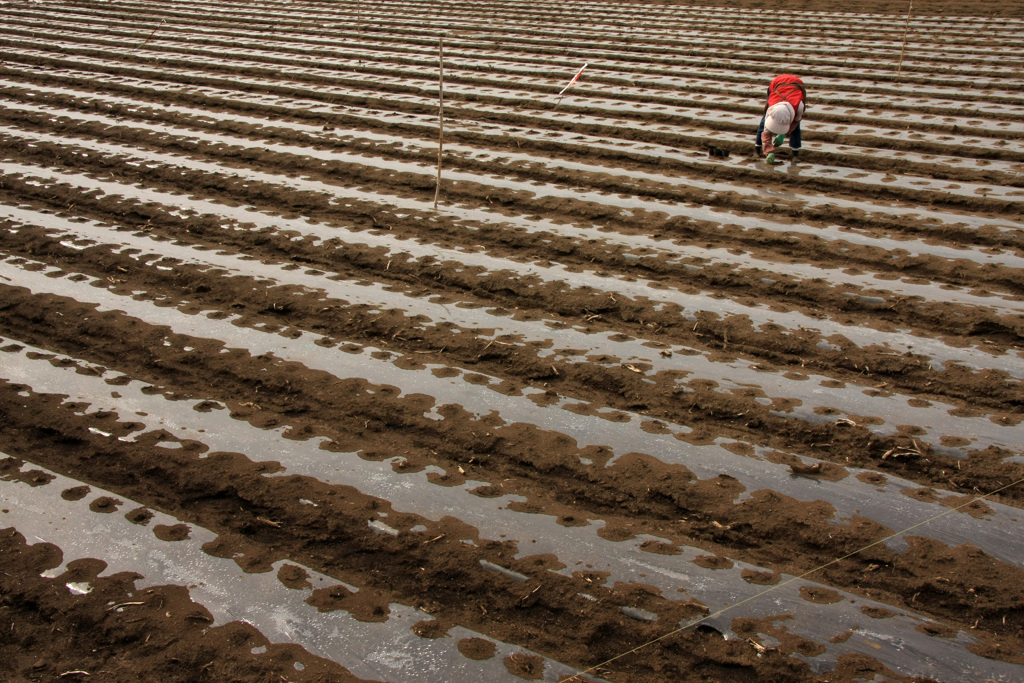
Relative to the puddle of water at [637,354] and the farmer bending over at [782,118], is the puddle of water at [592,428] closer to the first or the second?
the puddle of water at [637,354]

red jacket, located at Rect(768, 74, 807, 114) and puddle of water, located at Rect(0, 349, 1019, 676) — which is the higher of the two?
red jacket, located at Rect(768, 74, 807, 114)

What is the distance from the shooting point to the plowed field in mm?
1609

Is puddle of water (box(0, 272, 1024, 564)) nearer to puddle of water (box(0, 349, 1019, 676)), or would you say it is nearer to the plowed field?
the plowed field

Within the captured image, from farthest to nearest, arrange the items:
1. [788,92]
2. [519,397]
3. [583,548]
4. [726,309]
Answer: [788,92], [726,309], [519,397], [583,548]

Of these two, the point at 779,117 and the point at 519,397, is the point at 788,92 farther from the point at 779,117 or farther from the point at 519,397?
the point at 519,397

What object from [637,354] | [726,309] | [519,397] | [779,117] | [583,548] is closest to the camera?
[583,548]

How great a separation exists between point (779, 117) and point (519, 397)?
9.33ft

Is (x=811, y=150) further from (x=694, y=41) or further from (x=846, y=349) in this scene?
Answer: (x=694, y=41)

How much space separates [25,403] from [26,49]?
24.7ft

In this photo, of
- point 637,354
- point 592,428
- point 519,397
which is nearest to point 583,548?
point 592,428

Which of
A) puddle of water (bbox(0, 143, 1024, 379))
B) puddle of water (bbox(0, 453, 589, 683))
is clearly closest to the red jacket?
puddle of water (bbox(0, 143, 1024, 379))

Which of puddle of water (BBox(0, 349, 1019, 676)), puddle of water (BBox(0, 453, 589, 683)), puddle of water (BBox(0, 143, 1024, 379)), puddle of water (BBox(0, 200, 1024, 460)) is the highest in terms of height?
puddle of water (BBox(0, 143, 1024, 379))

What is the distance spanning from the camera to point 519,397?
239cm

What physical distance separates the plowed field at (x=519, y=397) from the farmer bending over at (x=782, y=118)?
0.12 meters
